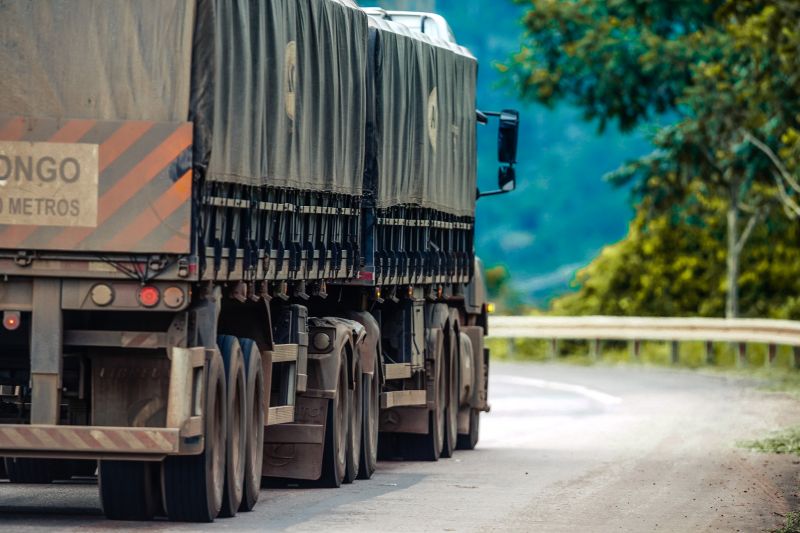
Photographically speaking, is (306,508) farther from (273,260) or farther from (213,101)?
(213,101)

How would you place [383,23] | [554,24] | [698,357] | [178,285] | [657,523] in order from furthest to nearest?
[554,24] → [698,357] → [383,23] → [657,523] → [178,285]

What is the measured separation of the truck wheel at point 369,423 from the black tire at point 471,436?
4.26 m

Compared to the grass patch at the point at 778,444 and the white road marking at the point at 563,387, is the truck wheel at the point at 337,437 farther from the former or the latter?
the white road marking at the point at 563,387

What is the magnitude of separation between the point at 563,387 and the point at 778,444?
502 inches

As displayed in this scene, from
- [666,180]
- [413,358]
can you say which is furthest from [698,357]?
[413,358]

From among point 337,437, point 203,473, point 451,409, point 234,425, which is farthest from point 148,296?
point 451,409

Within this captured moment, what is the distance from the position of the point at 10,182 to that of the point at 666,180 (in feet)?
110

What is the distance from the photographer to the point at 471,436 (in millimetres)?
23453

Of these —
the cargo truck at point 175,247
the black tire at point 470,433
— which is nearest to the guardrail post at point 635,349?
the black tire at point 470,433

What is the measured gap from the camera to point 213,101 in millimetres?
13688

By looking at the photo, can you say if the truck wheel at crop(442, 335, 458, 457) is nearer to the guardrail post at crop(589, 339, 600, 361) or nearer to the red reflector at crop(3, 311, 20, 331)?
the red reflector at crop(3, 311, 20, 331)

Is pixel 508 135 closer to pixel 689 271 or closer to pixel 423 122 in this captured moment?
pixel 423 122

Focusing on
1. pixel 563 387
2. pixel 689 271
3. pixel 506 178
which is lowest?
pixel 563 387

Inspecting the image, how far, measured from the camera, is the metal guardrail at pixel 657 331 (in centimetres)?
4025
